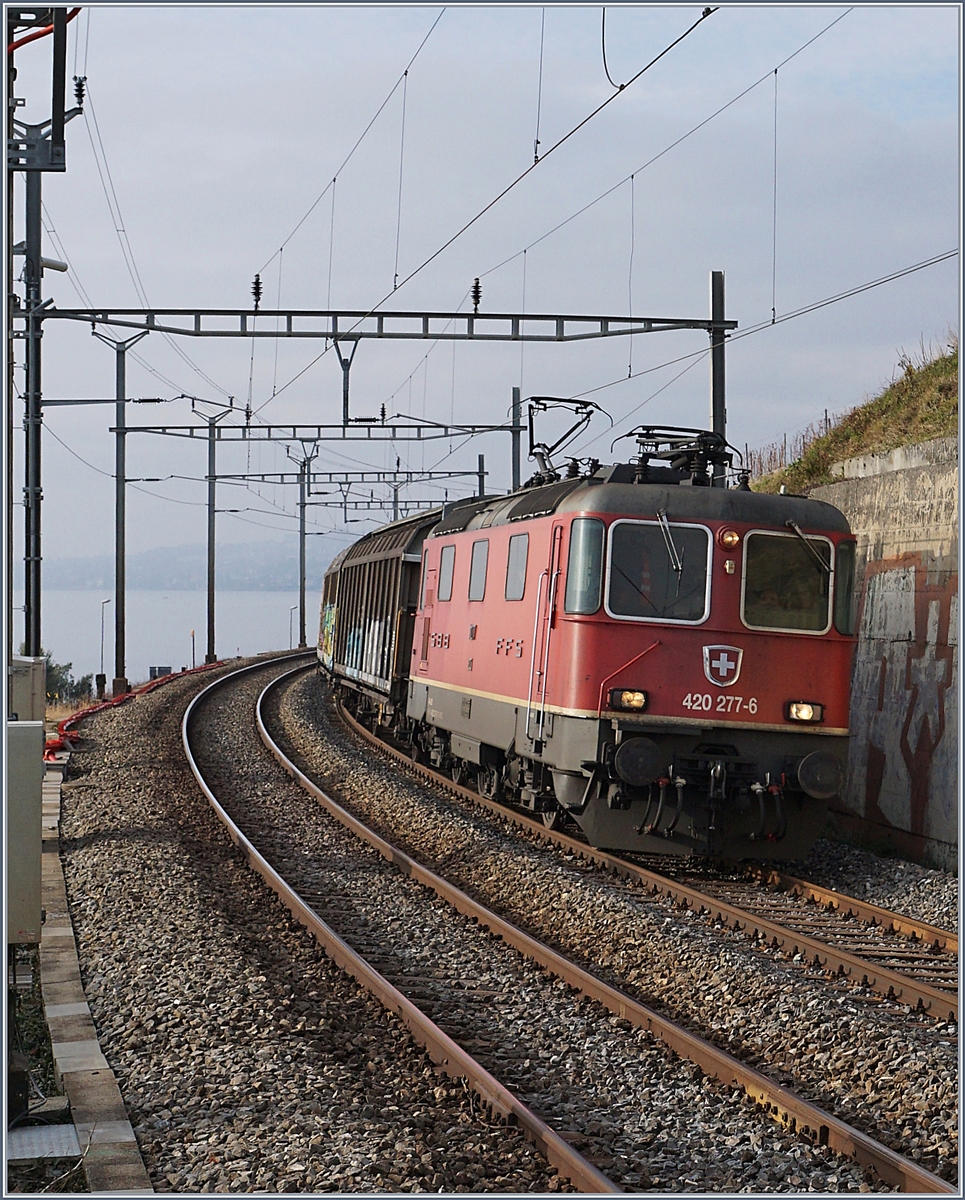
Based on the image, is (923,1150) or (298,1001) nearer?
(923,1150)

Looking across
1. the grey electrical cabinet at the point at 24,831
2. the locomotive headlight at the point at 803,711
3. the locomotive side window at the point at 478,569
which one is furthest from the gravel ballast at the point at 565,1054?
the locomotive side window at the point at 478,569

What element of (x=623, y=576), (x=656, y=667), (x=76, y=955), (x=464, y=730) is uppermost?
(x=623, y=576)

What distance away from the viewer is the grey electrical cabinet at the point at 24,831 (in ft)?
23.9

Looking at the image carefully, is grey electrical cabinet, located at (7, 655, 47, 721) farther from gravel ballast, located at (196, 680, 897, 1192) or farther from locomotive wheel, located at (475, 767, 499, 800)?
locomotive wheel, located at (475, 767, 499, 800)

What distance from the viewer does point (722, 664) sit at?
437 inches

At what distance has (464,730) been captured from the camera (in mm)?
14719

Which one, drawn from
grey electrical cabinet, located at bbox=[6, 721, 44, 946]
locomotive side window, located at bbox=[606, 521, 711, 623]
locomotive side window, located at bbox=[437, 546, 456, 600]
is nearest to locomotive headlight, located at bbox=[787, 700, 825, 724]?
locomotive side window, located at bbox=[606, 521, 711, 623]

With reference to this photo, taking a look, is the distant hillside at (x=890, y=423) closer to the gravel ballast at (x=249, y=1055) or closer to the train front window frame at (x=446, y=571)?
the train front window frame at (x=446, y=571)

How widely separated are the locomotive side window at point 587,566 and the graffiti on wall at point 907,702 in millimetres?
3641

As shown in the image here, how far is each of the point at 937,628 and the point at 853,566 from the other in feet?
6.07

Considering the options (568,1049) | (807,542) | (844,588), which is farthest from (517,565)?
(568,1049)

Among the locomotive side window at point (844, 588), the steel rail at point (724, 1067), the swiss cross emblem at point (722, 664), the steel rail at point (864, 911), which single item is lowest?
the steel rail at point (864, 911)

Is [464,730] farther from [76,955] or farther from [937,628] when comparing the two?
[76,955]

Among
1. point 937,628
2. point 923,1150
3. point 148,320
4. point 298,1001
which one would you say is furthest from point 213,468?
point 923,1150
